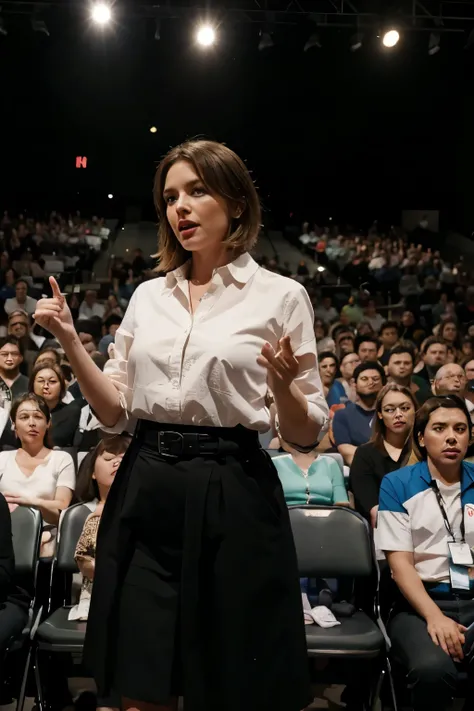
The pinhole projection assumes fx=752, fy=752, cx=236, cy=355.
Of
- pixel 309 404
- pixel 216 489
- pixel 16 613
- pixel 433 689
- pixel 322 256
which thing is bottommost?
pixel 433 689

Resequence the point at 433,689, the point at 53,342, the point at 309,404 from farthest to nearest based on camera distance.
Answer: the point at 53,342 → the point at 433,689 → the point at 309,404

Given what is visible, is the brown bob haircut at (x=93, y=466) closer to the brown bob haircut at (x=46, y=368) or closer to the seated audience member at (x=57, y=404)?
the seated audience member at (x=57, y=404)

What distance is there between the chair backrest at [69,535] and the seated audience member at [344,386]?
2822 mm

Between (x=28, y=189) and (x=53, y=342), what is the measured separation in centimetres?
875

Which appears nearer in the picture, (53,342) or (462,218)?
(53,342)

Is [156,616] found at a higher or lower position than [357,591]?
higher

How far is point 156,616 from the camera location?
1348mm

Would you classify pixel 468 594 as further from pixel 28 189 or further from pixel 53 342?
pixel 28 189

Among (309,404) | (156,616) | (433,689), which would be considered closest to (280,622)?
(156,616)

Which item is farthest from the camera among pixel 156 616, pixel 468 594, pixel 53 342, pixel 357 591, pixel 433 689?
pixel 53 342

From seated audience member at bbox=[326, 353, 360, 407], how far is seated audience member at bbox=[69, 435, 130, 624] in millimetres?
2618

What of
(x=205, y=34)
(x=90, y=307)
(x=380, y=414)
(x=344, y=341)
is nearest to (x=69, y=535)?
(x=380, y=414)

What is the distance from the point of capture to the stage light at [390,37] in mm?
9227

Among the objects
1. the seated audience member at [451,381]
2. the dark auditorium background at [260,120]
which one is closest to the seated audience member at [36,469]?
the seated audience member at [451,381]
